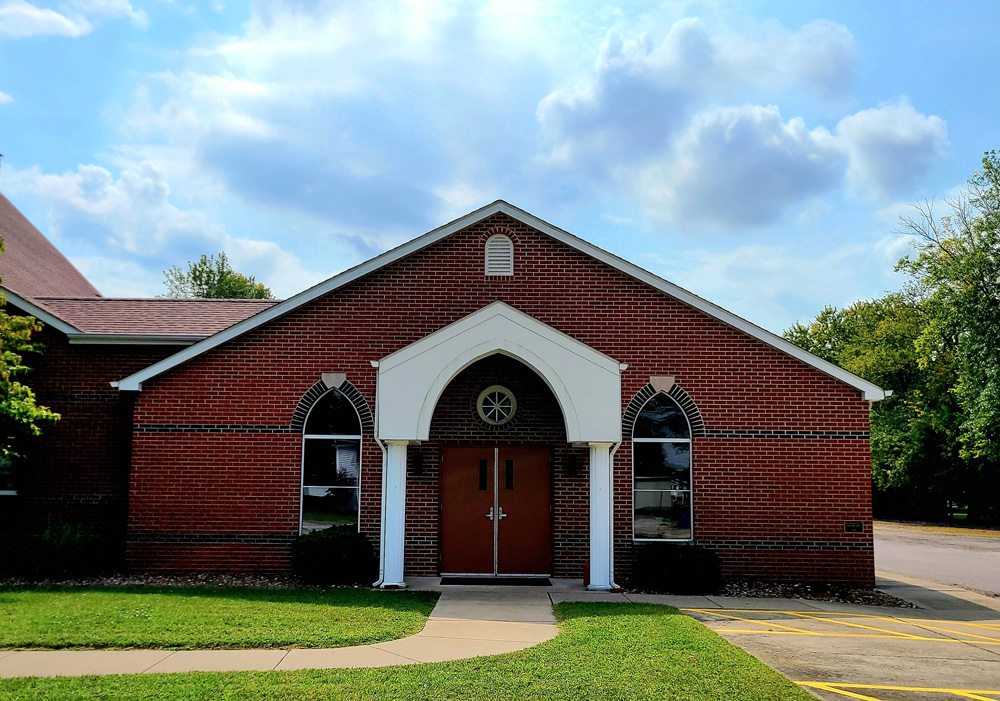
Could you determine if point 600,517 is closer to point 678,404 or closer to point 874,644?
point 678,404

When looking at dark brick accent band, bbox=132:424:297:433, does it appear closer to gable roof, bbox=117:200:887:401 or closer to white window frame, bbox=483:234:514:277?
gable roof, bbox=117:200:887:401

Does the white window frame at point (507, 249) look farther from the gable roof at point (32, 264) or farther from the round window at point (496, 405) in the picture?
the gable roof at point (32, 264)

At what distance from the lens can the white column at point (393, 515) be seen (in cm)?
1243

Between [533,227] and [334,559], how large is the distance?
6598mm

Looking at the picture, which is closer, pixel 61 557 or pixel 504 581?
pixel 61 557

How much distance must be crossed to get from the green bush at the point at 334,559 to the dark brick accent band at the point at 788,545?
18.1 ft

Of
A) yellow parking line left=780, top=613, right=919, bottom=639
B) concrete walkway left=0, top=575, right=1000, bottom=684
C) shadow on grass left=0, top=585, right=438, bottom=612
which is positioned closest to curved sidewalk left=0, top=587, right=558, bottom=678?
concrete walkway left=0, top=575, right=1000, bottom=684


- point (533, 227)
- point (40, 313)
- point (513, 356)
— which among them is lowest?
point (513, 356)

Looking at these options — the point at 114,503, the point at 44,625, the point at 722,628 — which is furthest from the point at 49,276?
the point at 722,628

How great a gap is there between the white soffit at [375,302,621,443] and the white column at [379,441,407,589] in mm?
387

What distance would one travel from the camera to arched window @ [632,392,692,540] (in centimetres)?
1359

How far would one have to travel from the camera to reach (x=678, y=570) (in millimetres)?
12453

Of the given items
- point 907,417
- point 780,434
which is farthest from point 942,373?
point 780,434

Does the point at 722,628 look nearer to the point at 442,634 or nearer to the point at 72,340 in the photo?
the point at 442,634
